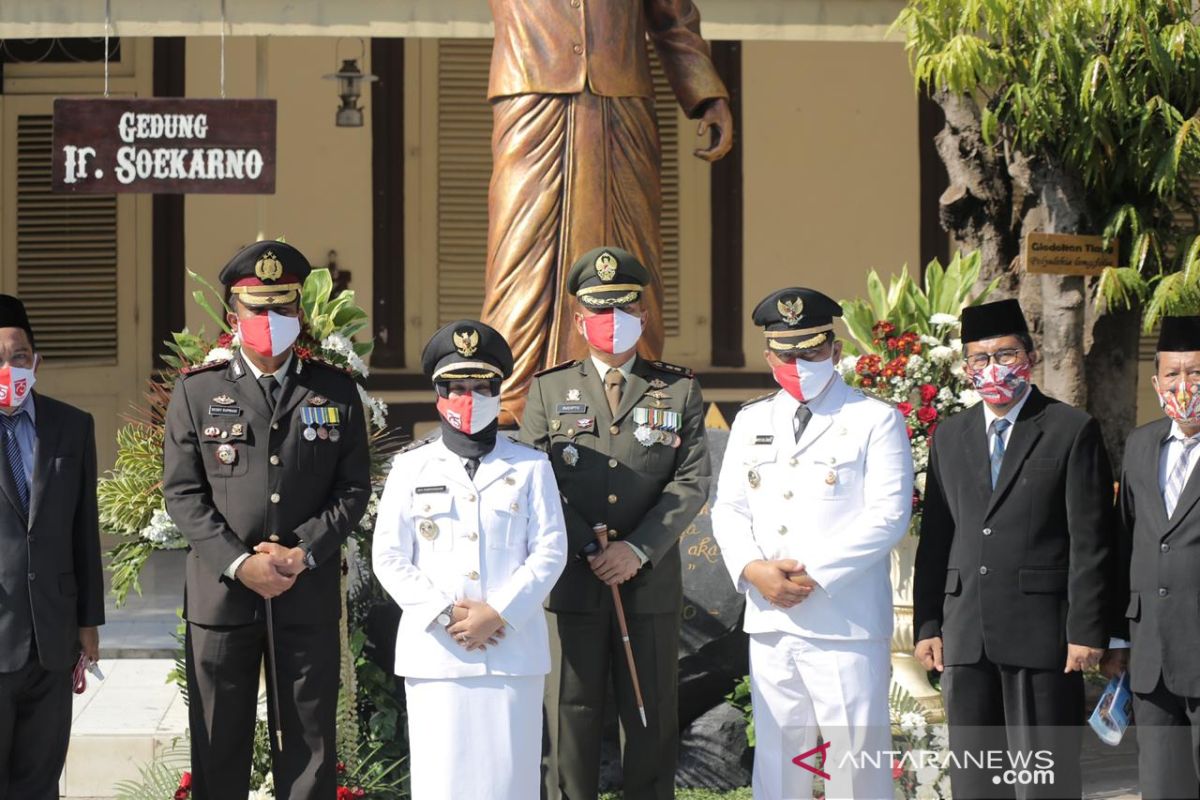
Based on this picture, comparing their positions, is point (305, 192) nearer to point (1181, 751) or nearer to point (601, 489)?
point (601, 489)

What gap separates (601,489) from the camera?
500 cm

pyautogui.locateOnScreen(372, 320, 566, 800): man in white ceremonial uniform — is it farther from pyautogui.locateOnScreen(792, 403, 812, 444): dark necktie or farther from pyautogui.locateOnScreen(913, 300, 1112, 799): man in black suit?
pyautogui.locateOnScreen(913, 300, 1112, 799): man in black suit

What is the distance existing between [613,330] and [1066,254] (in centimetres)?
289

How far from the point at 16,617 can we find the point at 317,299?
5.33 feet

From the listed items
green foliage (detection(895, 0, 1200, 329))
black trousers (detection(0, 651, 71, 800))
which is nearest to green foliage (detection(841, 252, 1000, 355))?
green foliage (detection(895, 0, 1200, 329))

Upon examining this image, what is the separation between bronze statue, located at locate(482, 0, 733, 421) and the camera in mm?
6059

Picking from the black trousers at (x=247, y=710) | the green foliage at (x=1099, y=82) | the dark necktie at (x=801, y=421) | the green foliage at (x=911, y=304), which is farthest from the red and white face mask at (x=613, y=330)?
the green foliage at (x=1099, y=82)

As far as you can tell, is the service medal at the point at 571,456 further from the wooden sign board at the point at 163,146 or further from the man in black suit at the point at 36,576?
the wooden sign board at the point at 163,146

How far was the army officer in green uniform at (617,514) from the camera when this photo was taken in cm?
490

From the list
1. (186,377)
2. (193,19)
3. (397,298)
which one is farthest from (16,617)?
(397,298)

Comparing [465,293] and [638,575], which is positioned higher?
[465,293]

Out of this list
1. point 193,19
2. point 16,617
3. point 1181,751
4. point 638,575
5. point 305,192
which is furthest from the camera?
point 305,192

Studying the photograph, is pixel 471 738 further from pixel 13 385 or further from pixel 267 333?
pixel 13 385

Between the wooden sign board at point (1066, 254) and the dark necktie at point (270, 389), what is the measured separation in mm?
3457
